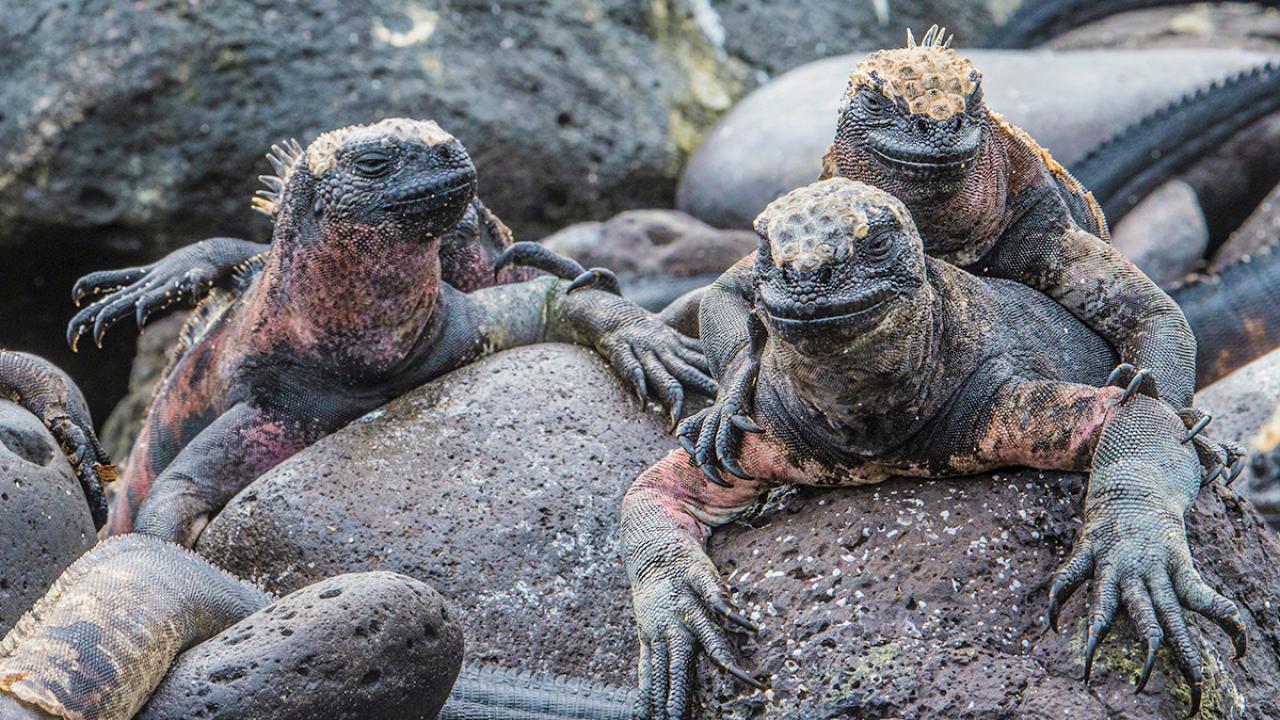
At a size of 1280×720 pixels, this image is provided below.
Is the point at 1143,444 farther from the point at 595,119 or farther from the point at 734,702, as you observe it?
the point at 595,119

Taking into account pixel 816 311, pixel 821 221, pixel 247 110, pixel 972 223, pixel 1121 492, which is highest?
pixel 821 221

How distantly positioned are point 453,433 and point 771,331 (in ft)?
5.61

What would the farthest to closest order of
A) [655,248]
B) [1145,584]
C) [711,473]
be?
[655,248]
[711,473]
[1145,584]

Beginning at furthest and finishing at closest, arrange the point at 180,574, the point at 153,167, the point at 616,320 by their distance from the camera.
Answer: the point at 153,167
the point at 616,320
the point at 180,574

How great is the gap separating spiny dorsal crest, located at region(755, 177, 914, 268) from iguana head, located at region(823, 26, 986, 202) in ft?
1.31

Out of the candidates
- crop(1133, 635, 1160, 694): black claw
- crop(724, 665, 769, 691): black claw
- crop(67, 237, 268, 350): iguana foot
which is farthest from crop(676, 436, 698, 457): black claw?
crop(67, 237, 268, 350): iguana foot

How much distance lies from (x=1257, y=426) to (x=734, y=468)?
8.99 ft

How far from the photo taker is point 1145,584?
3.26 meters

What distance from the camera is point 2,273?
913cm

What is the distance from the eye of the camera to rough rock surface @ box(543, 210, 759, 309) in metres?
7.62

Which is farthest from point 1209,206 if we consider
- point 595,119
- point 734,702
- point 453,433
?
point 734,702

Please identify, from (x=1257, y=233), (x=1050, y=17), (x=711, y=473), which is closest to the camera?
(x=711, y=473)

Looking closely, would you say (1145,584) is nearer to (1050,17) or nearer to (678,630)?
(678,630)

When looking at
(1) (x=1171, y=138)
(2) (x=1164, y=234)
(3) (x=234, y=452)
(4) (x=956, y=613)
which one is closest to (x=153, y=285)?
(3) (x=234, y=452)
